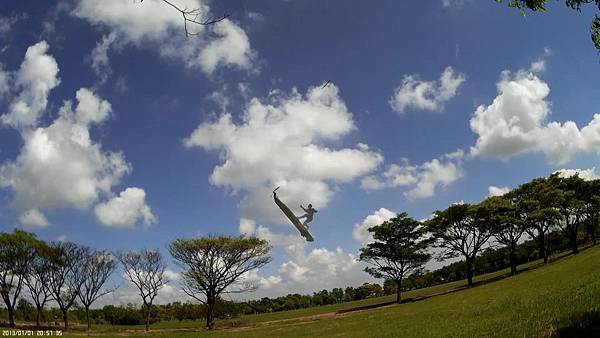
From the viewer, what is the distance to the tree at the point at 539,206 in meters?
64.4

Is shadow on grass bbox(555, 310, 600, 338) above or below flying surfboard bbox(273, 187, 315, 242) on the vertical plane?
below

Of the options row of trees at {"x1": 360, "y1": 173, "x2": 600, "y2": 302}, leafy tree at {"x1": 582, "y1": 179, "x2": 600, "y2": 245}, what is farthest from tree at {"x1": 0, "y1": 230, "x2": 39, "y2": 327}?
leafy tree at {"x1": 582, "y1": 179, "x2": 600, "y2": 245}

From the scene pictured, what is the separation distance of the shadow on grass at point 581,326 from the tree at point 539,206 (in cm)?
5722

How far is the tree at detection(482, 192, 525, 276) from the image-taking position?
66312 millimetres

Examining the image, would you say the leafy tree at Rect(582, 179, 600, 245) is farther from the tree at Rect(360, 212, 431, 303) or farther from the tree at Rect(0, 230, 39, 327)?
the tree at Rect(0, 230, 39, 327)

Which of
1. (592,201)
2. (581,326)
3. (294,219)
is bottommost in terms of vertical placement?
(581,326)

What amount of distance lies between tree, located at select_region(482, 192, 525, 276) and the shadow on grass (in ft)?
189

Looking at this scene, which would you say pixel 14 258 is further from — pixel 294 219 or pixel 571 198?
pixel 571 198

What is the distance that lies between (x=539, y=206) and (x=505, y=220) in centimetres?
606

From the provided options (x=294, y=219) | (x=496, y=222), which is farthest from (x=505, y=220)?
(x=294, y=219)

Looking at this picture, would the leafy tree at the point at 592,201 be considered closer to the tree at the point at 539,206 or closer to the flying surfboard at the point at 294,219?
the tree at the point at 539,206

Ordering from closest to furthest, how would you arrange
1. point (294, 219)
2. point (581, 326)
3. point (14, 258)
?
point (581, 326) → point (294, 219) → point (14, 258)

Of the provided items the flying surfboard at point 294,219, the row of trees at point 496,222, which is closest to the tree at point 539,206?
the row of trees at point 496,222

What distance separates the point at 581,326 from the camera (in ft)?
36.7
